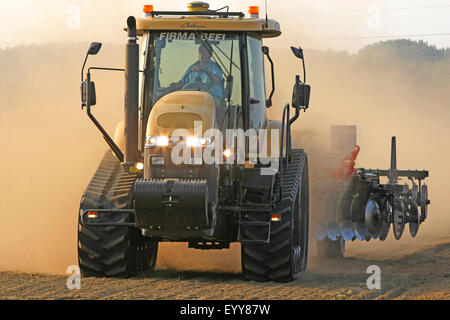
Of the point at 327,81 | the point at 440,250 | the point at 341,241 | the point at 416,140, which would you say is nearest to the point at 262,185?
the point at 341,241

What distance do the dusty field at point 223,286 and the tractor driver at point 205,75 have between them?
2.30 m

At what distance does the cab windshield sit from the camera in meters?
11.7

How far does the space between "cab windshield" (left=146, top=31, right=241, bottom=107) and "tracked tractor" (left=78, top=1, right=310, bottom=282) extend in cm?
1

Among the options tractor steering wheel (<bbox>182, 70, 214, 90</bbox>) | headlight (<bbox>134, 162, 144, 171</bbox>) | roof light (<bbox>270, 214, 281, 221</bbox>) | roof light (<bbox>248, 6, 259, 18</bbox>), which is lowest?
roof light (<bbox>270, 214, 281, 221</bbox>)

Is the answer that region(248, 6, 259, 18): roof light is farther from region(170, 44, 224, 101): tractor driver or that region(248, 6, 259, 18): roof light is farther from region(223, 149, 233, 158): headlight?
region(223, 149, 233, 158): headlight

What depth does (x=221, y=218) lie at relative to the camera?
11406mm

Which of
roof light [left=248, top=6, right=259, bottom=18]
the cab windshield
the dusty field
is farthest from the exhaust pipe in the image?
roof light [left=248, top=6, right=259, bottom=18]

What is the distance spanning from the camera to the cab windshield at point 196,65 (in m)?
11.7

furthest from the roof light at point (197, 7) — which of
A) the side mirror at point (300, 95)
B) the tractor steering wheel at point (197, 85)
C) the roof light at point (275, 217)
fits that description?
the roof light at point (275, 217)

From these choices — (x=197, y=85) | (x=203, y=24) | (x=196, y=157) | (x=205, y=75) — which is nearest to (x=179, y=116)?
(x=196, y=157)

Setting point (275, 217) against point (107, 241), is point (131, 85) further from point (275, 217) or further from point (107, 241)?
point (275, 217)

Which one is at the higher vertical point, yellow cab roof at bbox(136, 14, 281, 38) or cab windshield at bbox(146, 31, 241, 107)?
yellow cab roof at bbox(136, 14, 281, 38)

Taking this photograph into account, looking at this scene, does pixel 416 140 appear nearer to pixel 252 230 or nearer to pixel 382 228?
pixel 382 228

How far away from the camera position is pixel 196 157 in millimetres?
10812
